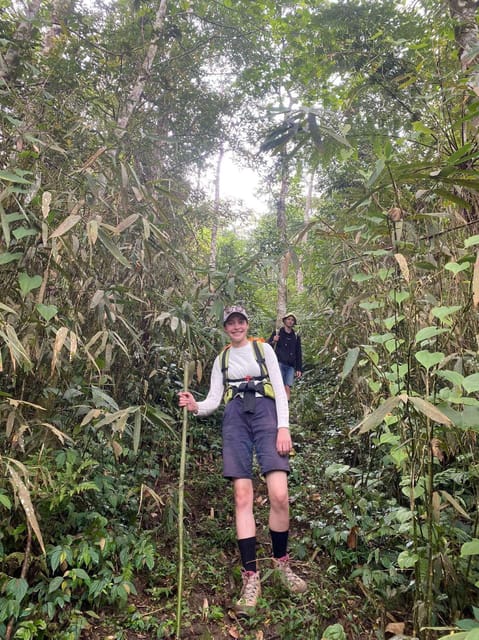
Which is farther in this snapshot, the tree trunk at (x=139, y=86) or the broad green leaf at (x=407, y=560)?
the tree trunk at (x=139, y=86)

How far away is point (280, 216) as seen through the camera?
436 inches

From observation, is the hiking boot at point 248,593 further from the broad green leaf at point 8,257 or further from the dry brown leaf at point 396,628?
the broad green leaf at point 8,257

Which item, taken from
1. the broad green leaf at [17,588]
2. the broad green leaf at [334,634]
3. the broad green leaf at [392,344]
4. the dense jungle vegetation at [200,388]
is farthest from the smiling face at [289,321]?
the broad green leaf at [17,588]

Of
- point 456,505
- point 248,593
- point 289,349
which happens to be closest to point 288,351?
point 289,349

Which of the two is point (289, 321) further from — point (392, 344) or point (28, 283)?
point (28, 283)

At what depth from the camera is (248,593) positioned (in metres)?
2.52

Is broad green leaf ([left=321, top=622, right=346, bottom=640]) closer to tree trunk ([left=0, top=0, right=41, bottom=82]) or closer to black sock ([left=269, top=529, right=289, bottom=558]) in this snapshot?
black sock ([left=269, top=529, right=289, bottom=558])

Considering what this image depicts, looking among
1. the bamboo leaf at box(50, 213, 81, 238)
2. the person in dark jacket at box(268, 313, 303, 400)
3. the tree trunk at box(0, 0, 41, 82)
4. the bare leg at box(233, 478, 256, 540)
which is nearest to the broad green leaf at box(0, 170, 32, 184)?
the bamboo leaf at box(50, 213, 81, 238)

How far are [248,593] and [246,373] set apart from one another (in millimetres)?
1366

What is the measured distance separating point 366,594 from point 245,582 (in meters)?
0.73

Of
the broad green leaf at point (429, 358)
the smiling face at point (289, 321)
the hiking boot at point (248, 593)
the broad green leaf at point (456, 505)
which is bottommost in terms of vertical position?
the hiking boot at point (248, 593)

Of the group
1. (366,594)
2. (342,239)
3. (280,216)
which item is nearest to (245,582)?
(366,594)

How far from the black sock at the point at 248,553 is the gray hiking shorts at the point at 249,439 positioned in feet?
1.28

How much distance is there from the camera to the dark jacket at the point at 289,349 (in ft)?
21.7
